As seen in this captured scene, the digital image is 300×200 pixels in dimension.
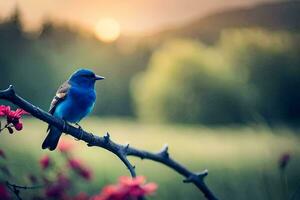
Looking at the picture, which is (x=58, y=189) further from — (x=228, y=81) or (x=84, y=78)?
(x=228, y=81)

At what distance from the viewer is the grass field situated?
1580 mm

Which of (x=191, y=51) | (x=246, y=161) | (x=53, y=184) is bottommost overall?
(x=53, y=184)

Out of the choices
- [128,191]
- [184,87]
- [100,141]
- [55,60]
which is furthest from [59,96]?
[184,87]

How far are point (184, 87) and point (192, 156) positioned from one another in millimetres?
1183

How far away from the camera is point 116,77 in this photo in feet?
6.53

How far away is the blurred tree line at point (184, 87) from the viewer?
5.54ft

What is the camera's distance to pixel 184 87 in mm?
3164

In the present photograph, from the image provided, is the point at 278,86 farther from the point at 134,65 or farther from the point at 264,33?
the point at 134,65

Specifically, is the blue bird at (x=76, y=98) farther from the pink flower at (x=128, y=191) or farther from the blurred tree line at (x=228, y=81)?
the blurred tree line at (x=228, y=81)

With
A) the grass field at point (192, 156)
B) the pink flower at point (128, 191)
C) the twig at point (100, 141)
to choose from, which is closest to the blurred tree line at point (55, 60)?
the grass field at point (192, 156)

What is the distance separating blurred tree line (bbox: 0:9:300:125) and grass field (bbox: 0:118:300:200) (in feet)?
0.33

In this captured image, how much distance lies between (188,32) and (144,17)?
24.6 inches

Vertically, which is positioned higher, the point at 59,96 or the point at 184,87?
the point at 184,87

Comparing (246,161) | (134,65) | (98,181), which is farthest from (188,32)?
(98,181)
